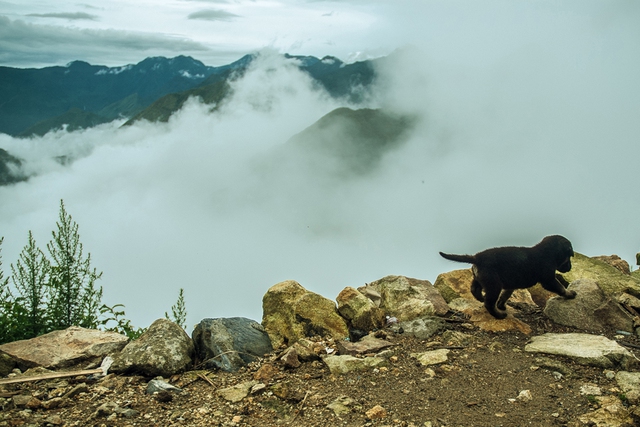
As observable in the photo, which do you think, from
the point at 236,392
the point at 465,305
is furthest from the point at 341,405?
the point at 465,305

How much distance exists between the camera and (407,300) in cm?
908

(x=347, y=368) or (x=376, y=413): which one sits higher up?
(x=347, y=368)

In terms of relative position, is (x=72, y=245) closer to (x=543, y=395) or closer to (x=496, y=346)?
(x=496, y=346)

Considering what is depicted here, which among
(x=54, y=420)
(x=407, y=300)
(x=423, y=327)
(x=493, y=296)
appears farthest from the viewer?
(x=407, y=300)

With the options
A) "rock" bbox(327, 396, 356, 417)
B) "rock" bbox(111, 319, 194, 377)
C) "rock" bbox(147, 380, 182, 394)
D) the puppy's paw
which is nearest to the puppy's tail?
the puppy's paw

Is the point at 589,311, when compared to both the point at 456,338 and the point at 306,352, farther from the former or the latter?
the point at 306,352

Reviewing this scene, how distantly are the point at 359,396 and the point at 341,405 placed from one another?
333mm

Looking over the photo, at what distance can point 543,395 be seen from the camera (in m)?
5.86

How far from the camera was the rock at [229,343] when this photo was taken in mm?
7043

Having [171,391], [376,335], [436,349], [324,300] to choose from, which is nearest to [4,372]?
[171,391]

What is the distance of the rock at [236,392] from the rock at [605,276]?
7.71 metres

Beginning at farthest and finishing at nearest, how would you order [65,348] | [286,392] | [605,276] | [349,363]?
1. [605,276]
2. [65,348]
3. [349,363]
4. [286,392]

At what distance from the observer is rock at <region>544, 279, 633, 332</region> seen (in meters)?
8.30

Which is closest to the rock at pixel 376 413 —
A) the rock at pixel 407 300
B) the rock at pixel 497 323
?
the rock at pixel 407 300
